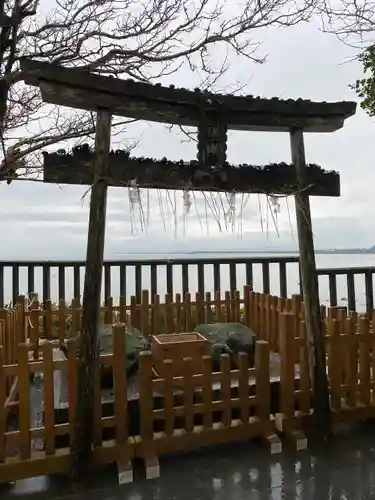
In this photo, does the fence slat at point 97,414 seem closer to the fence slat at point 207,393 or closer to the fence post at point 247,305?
the fence slat at point 207,393

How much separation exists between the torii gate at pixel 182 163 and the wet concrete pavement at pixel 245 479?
194 mm

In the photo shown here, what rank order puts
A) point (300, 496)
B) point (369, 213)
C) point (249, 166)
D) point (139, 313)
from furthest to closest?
1. point (369, 213)
2. point (139, 313)
3. point (249, 166)
4. point (300, 496)

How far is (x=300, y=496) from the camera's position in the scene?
6.52 ft

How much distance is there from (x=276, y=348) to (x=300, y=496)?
1.80 meters

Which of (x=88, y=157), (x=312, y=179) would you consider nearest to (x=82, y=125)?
(x=88, y=157)

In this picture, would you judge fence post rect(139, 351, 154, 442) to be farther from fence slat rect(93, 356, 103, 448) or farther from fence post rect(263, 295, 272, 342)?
fence post rect(263, 295, 272, 342)

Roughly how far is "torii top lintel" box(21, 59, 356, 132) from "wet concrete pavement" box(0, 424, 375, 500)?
6.32 ft

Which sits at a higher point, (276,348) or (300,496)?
(276,348)

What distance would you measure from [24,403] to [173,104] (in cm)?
177

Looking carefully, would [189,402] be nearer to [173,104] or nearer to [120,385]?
[120,385]

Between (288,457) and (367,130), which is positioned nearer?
(288,457)

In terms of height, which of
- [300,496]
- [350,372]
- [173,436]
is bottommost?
[300,496]

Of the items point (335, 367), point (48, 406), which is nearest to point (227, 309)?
point (335, 367)

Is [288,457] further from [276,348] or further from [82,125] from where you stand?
[82,125]
